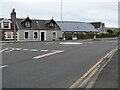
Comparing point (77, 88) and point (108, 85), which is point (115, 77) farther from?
point (77, 88)

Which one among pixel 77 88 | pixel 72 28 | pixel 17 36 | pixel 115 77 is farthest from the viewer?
pixel 72 28

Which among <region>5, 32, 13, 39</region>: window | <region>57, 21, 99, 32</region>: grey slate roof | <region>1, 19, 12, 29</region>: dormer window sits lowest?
<region>5, 32, 13, 39</region>: window

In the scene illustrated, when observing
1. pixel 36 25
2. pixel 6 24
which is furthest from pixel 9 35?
pixel 36 25

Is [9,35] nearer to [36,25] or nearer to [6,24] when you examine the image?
[6,24]

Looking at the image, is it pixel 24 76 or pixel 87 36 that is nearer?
pixel 24 76

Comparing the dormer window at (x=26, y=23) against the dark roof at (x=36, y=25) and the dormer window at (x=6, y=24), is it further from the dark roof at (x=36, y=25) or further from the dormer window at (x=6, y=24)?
the dormer window at (x=6, y=24)

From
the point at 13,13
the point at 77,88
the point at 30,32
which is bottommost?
the point at 77,88

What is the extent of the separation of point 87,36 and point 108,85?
4881cm

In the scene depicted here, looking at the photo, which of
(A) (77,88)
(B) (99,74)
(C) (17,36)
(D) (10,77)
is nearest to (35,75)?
(D) (10,77)

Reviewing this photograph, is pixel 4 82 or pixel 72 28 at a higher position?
pixel 72 28

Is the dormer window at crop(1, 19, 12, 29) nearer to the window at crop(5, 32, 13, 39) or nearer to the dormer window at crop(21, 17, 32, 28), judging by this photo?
the window at crop(5, 32, 13, 39)

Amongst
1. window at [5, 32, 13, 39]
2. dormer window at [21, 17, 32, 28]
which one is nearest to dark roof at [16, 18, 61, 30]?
dormer window at [21, 17, 32, 28]

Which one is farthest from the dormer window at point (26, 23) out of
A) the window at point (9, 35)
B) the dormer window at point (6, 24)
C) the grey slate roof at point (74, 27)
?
the grey slate roof at point (74, 27)

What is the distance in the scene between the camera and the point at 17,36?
37719 mm
